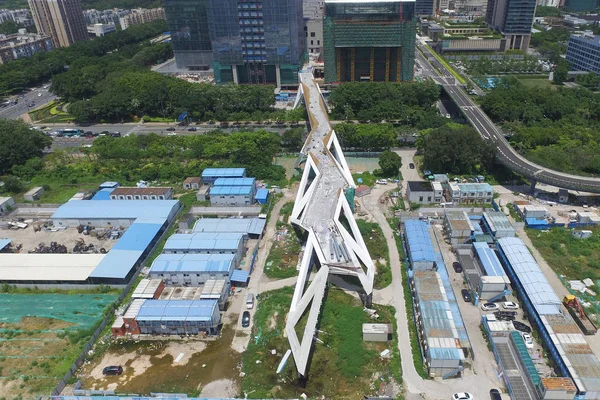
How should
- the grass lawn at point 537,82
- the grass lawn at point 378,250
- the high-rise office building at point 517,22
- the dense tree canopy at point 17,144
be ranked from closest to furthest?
the grass lawn at point 378,250 → the dense tree canopy at point 17,144 → the grass lawn at point 537,82 → the high-rise office building at point 517,22

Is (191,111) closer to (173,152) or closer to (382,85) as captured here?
(173,152)

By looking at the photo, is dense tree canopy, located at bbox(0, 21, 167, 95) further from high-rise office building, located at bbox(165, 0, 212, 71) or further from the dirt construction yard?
the dirt construction yard

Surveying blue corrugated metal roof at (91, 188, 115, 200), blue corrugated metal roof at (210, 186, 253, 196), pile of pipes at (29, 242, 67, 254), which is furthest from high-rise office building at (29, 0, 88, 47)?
blue corrugated metal roof at (210, 186, 253, 196)

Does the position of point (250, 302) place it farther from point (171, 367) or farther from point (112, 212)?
point (112, 212)

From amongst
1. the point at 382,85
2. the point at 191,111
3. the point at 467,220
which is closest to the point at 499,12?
the point at 382,85

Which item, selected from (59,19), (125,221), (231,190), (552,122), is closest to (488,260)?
(231,190)

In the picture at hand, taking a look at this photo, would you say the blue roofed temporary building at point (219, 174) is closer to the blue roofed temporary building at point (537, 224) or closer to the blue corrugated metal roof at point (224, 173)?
the blue corrugated metal roof at point (224, 173)

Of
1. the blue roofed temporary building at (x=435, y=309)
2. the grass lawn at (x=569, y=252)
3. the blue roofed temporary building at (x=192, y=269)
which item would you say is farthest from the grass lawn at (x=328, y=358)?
the grass lawn at (x=569, y=252)
